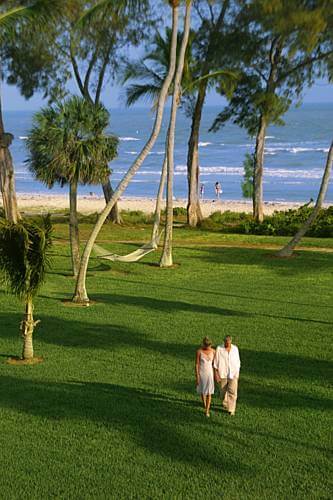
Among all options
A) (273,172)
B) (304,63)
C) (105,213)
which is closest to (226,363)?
(105,213)

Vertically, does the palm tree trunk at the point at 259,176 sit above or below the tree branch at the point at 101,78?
below

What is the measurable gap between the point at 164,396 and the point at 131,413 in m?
1.04

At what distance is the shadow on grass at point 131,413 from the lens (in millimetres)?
10766

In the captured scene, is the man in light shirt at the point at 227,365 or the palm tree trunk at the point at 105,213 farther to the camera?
the palm tree trunk at the point at 105,213

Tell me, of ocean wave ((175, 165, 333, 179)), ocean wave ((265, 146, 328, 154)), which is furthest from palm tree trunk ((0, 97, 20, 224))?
ocean wave ((265, 146, 328, 154))

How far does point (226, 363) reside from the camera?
12.0 meters

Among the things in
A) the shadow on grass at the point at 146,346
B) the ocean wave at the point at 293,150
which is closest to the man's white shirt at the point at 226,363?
the shadow on grass at the point at 146,346

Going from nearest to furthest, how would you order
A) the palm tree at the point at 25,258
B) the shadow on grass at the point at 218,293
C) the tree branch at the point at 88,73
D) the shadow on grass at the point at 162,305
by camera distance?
the palm tree at the point at 25,258 < the shadow on grass at the point at 162,305 < the shadow on grass at the point at 218,293 < the tree branch at the point at 88,73

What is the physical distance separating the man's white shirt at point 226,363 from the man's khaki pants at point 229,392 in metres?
0.12

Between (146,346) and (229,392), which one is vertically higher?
(229,392)

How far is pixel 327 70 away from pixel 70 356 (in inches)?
924

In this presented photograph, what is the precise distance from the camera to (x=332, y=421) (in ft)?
39.3

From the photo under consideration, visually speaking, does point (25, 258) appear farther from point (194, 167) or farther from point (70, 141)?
point (194, 167)

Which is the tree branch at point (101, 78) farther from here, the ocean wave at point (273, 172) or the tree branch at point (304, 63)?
the ocean wave at point (273, 172)
